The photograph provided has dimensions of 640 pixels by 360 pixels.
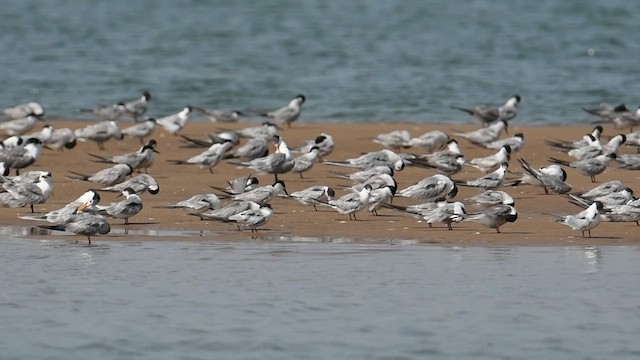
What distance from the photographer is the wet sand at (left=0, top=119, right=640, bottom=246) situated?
13.2 meters

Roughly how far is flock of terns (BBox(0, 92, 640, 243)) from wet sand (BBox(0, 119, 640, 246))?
124 millimetres

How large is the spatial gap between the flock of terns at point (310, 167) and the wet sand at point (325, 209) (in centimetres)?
12

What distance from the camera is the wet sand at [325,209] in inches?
522

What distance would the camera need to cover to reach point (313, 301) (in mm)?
10320

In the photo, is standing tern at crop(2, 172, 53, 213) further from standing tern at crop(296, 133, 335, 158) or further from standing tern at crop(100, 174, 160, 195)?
standing tern at crop(296, 133, 335, 158)

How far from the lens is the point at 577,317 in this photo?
988 centimetres

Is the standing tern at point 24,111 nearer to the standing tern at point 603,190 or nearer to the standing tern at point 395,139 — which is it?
the standing tern at point 395,139

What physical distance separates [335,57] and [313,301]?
25.2 meters

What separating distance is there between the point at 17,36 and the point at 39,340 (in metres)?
32.9

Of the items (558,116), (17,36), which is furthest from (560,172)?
(17,36)

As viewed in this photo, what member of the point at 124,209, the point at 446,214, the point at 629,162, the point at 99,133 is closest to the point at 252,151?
the point at 99,133

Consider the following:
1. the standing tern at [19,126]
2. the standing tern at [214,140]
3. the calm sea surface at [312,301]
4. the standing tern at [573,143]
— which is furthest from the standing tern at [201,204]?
the standing tern at [19,126]

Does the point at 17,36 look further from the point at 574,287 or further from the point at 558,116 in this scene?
the point at 574,287

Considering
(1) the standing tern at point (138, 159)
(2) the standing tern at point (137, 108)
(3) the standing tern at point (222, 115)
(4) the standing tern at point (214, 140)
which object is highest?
(2) the standing tern at point (137, 108)
